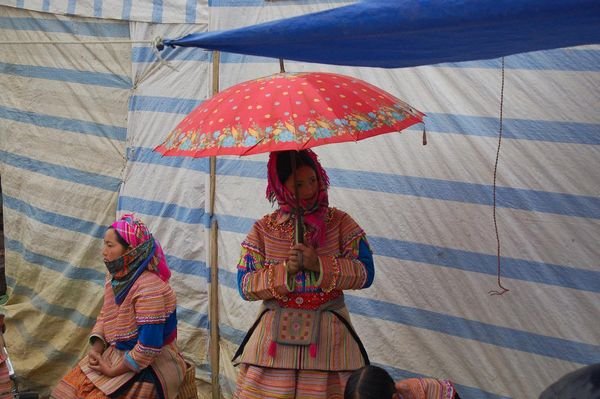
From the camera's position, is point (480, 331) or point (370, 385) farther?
point (480, 331)

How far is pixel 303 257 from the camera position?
3.47 meters

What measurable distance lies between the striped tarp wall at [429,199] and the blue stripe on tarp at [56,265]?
0.42 feet

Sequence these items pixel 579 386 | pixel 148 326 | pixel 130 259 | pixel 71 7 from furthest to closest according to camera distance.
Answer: pixel 71 7
pixel 130 259
pixel 148 326
pixel 579 386

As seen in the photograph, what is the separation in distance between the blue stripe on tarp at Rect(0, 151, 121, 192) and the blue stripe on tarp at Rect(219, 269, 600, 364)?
2.24 m

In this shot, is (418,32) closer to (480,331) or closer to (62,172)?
(480,331)

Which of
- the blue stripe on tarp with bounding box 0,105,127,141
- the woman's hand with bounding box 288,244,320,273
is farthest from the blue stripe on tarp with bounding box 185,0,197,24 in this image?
the woman's hand with bounding box 288,244,320,273

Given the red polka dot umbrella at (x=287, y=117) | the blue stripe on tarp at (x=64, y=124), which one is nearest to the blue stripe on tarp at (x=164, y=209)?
the blue stripe on tarp at (x=64, y=124)

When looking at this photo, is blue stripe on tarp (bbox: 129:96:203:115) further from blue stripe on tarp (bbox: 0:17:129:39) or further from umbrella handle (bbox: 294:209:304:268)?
umbrella handle (bbox: 294:209:304:268)

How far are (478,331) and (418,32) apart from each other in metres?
2.06

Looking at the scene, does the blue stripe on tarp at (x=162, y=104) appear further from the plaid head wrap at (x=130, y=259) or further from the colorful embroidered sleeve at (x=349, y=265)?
the colorful embroidered sleeve at (x=349, y=265)

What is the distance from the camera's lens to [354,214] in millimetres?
4520

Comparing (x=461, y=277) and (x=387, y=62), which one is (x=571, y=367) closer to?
(x=461, y=277)

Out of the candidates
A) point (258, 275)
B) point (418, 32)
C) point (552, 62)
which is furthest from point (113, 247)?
point (552, 62)

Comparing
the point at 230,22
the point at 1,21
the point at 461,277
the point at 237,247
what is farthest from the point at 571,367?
the point at 1,21
